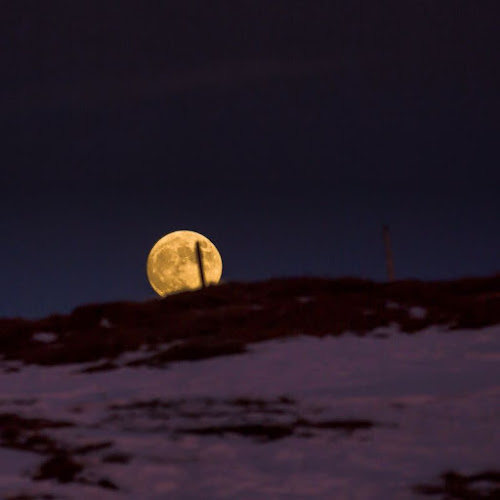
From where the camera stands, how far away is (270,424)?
9742mm

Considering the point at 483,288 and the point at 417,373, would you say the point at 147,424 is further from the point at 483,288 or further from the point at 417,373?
the point at 483,288

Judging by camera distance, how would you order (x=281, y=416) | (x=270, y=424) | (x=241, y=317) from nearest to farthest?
(x=270, y=424) < (x=281, y=416) < (x=241, y=317)

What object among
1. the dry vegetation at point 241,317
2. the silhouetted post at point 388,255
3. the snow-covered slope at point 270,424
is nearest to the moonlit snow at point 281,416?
the snow-covered slope at point 270,424

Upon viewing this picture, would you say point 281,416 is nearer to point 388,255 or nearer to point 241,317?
point 241,317

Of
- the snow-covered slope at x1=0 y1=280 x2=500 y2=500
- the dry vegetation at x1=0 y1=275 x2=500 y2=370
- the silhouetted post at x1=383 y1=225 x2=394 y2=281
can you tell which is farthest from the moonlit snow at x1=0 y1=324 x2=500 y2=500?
the silhouetted post at x1=383 y1=225 x2=394 y2=281

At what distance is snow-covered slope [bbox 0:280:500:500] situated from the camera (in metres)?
7.38

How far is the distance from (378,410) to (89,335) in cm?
1190

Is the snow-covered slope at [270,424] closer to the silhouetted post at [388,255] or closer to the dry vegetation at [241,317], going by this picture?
the dry vegetation at [241,317]

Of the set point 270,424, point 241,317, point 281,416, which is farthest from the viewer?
point 241,317

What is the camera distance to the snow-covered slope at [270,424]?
738 centimetres

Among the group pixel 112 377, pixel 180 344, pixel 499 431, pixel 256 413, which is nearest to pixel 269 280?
pixel 180 344

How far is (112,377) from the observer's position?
46.9 feet

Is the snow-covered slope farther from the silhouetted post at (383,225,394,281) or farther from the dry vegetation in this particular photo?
the silhouetted post at (383,225,394,281)

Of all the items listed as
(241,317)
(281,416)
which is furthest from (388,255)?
(281,416)
